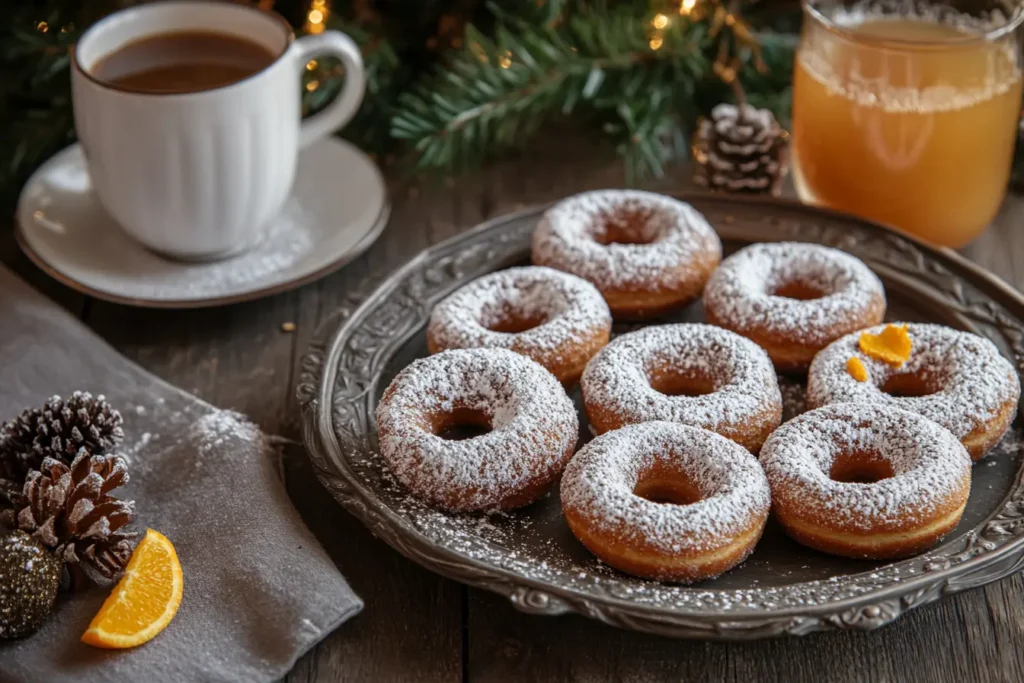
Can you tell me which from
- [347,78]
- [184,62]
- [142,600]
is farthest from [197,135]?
[142,600]

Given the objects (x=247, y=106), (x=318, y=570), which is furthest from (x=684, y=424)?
(x=247, y=106)

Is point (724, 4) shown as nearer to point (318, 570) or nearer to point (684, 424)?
point (684, 424)

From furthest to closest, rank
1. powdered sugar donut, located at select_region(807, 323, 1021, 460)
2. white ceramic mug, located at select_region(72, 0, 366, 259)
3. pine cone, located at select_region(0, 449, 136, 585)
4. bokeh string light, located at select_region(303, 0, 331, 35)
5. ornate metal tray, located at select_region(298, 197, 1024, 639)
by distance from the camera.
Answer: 1. bokeh string light, located at select_region(303, 0, 331, 35)
2. white ceramic mug, located at select_region(72, 0, 366, 259)
3. powdered sugar donut, located at select_region(807, 323, 1021, 460)
4. pine cone, located at select_region(0, 449, 136, 585)
5. ornate metal tray, located at select_region(298, 197, 1024, 639)

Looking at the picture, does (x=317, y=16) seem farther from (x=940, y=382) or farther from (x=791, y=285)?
(x=940, y=382)

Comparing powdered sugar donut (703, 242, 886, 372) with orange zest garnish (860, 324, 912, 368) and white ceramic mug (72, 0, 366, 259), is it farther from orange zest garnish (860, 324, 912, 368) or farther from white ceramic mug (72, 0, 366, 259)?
white ceramic mug (72, 0, 366, 259)

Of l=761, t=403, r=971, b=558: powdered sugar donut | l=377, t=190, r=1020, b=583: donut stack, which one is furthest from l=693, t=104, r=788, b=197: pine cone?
l=761, t=403, r=971, b=558: powdered sugar donut
